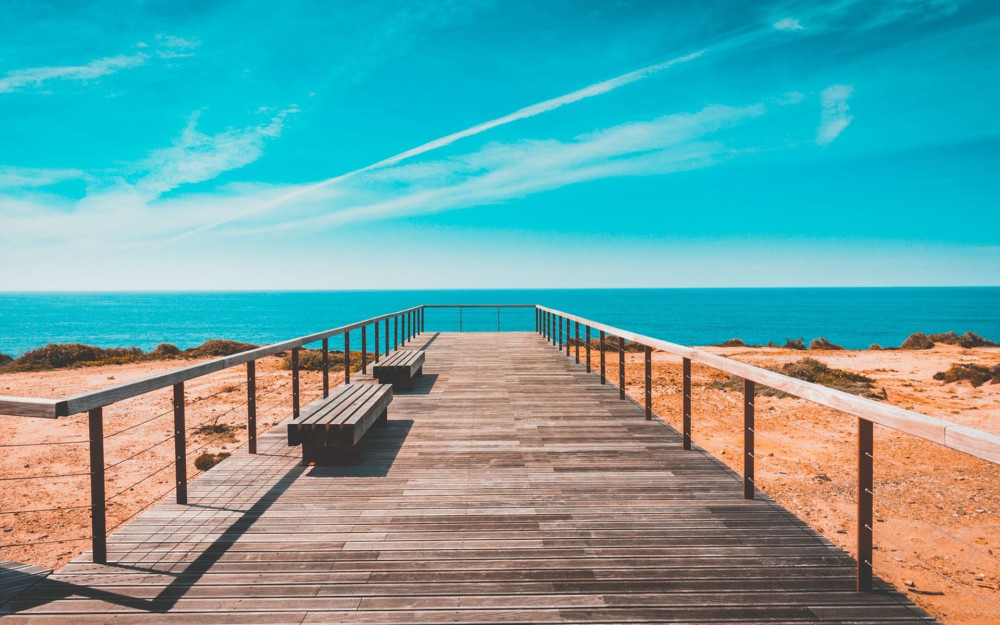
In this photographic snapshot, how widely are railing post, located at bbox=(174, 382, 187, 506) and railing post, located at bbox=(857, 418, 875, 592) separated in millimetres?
3677

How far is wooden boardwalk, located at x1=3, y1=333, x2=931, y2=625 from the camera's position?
2.17 m

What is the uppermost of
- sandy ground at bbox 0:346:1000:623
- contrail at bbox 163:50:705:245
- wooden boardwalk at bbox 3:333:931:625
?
contrail at bbox 163:50:705:245

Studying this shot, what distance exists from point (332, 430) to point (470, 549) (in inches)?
66.9

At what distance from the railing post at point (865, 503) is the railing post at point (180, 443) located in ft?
12.1

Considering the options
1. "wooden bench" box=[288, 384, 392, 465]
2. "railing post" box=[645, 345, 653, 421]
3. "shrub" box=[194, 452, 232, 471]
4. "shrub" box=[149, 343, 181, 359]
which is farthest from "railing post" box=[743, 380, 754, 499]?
"shrub" box=[149, 343, 181, 359]

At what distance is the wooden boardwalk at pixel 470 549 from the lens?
2.17 m

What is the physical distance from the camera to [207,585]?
7.76ft

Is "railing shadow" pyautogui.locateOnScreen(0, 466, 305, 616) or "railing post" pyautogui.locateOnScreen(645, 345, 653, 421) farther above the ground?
"railing post" pyautogui.locateOnScreen(645, 345, 653, 421)

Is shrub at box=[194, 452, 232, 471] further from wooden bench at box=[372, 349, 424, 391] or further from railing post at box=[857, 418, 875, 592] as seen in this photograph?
railing post at box=[857, 418, 875, 592]

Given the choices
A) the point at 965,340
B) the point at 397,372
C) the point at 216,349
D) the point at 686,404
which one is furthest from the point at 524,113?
the point at 686,404

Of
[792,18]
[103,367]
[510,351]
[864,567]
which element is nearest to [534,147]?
[792,18]

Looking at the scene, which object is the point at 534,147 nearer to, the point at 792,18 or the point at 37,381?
the point at 792,18

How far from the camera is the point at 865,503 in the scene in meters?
2.27

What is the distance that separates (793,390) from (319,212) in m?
58.6
